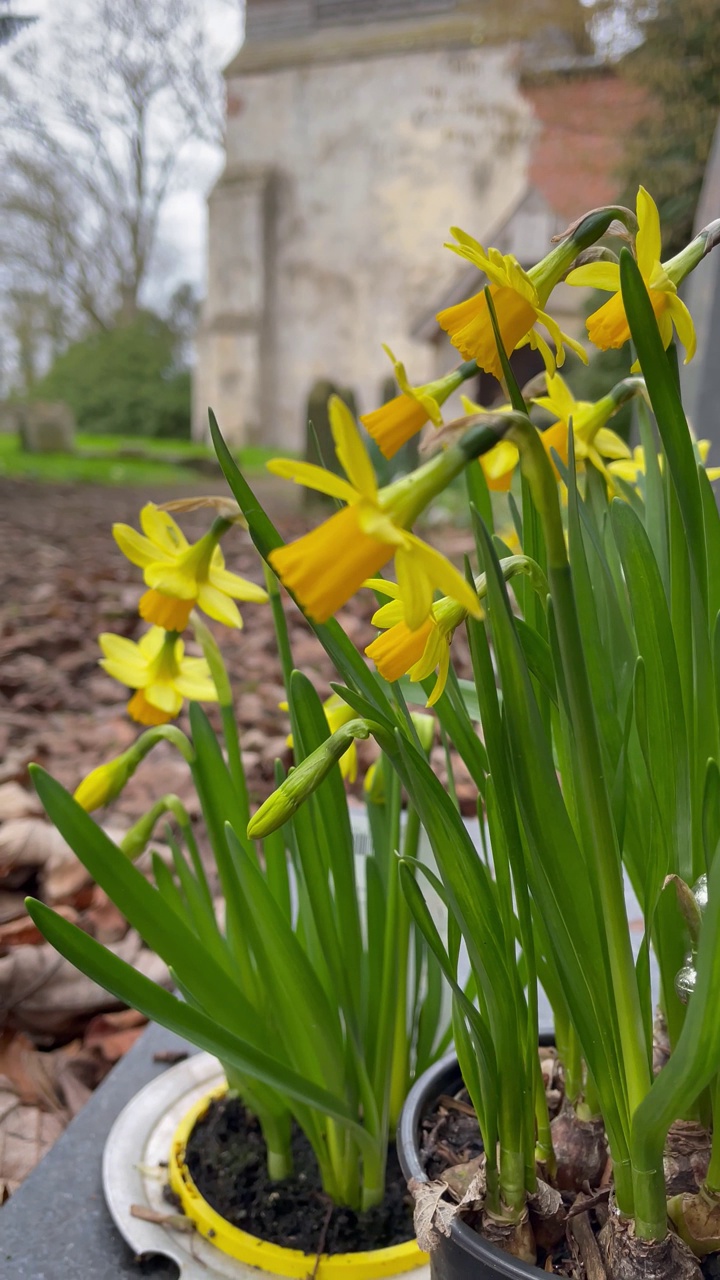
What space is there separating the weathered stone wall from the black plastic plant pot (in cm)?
1342

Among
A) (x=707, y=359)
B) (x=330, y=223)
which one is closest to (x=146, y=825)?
(x=707, y=359)

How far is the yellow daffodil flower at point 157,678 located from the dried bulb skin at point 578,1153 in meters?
0.44

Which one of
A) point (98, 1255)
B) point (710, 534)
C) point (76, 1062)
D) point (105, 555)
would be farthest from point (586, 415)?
Answer: point (105, 555)

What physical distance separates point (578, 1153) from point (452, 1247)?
0.48ft

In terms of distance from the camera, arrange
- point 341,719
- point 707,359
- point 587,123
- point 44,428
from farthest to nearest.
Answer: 1. point 44,428
2. point 587,123
3. point 707,359
4. point 341,719

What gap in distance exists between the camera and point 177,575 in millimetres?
729

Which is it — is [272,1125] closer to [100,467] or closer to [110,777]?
[110,777]

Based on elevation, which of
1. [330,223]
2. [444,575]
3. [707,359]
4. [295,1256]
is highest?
[330,223]

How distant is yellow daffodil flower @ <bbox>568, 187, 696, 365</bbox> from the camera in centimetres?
52

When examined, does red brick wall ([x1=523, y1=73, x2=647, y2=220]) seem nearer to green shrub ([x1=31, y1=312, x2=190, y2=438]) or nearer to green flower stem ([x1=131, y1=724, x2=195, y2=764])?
green flower stem ([x1=131, y1=724, x2=195, y2=764])

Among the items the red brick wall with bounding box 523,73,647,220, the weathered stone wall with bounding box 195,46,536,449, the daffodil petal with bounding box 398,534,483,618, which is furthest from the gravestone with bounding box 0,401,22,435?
the daffodil petal with bounding box 398,534,483,618

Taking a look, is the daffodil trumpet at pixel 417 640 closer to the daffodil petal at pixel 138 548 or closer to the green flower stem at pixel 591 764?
the green flower stem at pixel 591 764

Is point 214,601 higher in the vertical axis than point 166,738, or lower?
higher

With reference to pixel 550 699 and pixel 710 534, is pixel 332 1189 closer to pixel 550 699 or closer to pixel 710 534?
pixel 550 699
